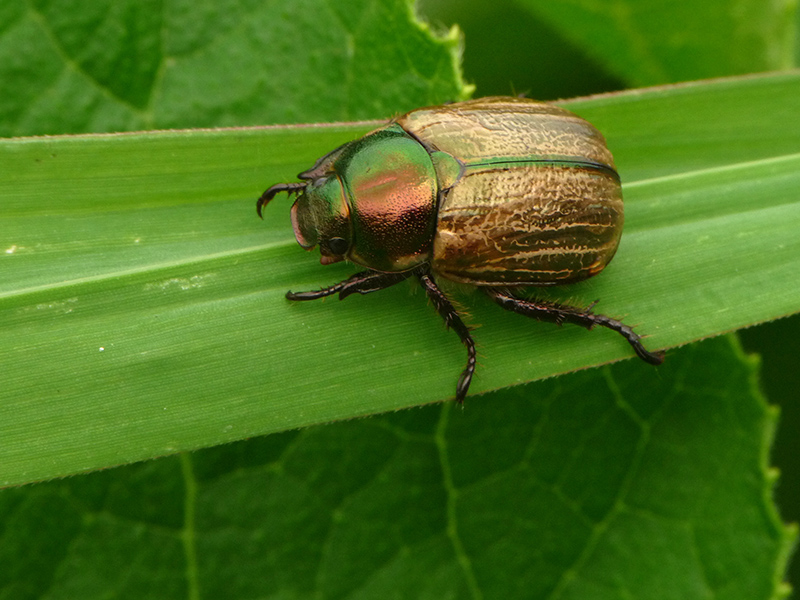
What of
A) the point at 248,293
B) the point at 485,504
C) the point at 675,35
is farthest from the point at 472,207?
the point at 675,35

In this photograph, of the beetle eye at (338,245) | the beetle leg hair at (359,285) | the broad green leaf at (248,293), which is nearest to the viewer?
the broad green leaf at (248,293)

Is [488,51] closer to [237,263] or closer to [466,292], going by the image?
[466,292]

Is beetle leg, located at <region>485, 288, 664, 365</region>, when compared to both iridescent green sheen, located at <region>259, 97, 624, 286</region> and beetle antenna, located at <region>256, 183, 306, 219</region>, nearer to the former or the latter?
iridescent green sheen, located at <region>259, 97, 624, 286</region>

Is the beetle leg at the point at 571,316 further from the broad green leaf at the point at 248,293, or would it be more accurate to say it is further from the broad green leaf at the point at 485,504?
the broad green leaf at the point at 485,504

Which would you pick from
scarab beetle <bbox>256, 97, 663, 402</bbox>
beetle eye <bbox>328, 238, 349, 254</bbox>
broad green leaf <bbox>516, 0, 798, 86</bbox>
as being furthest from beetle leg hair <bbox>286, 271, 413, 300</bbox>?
broad green leaf <bbox>516, 0, 798, 86</bbox>

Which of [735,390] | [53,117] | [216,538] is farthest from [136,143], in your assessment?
[735,390]

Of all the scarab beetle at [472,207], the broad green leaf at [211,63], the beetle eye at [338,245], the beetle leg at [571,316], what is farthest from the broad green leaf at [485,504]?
the broad green leaf at [211,63]

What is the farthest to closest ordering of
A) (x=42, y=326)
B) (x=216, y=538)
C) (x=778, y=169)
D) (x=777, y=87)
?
(x=216, y=538) → (x=777, y=87) → (x=778, y=169) → (x=42, y=326)
